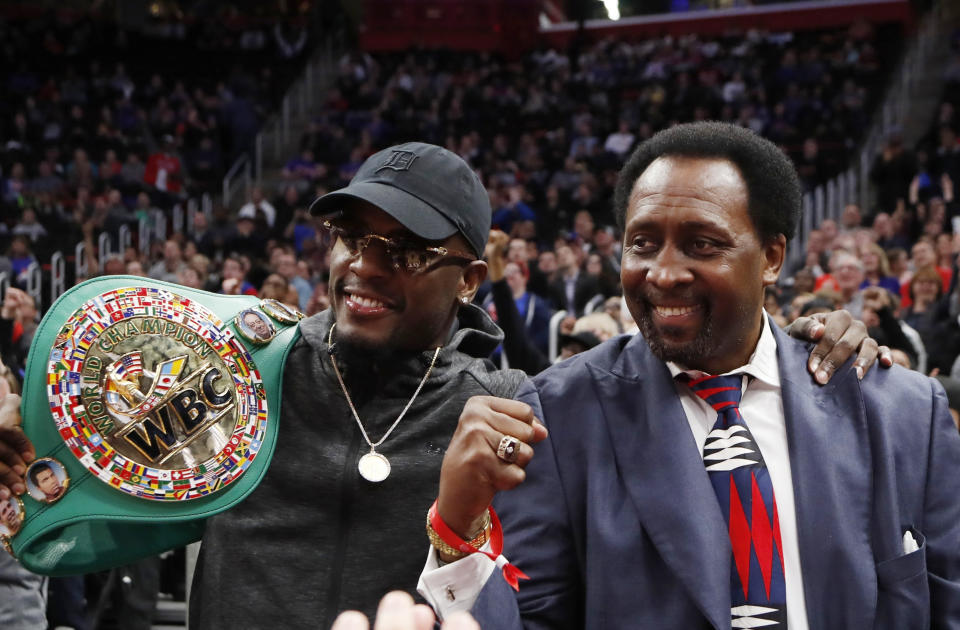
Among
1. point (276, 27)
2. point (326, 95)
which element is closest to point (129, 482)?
point (326, 95)

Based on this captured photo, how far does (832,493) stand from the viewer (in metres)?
1.81

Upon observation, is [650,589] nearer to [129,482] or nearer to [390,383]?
[390,383]

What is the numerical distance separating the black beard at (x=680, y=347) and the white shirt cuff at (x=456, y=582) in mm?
495

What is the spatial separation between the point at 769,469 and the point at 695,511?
19cm

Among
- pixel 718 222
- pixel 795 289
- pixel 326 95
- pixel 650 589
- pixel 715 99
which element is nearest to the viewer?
pixel 650 589

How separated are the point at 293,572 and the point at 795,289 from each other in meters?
6.10

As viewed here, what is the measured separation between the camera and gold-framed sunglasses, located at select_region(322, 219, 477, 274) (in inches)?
84.4

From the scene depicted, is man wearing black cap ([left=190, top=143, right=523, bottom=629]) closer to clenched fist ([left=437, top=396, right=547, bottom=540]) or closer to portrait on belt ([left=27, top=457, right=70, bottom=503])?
portrait on belt ([left=27, top=457, right=70, bottom=503])

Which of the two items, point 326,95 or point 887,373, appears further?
point 326,95

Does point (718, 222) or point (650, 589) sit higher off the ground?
point (718, 222)

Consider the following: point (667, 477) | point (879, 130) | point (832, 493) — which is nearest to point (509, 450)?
point (667, 477)

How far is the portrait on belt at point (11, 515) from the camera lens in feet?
6.17

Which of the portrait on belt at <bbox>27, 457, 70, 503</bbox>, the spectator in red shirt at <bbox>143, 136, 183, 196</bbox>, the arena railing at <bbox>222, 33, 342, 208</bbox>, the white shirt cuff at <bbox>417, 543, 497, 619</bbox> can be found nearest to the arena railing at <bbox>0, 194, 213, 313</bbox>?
the spectator in red shirt at <bbox>143, 136, 183, 196</bbox>

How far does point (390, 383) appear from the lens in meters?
2.20
